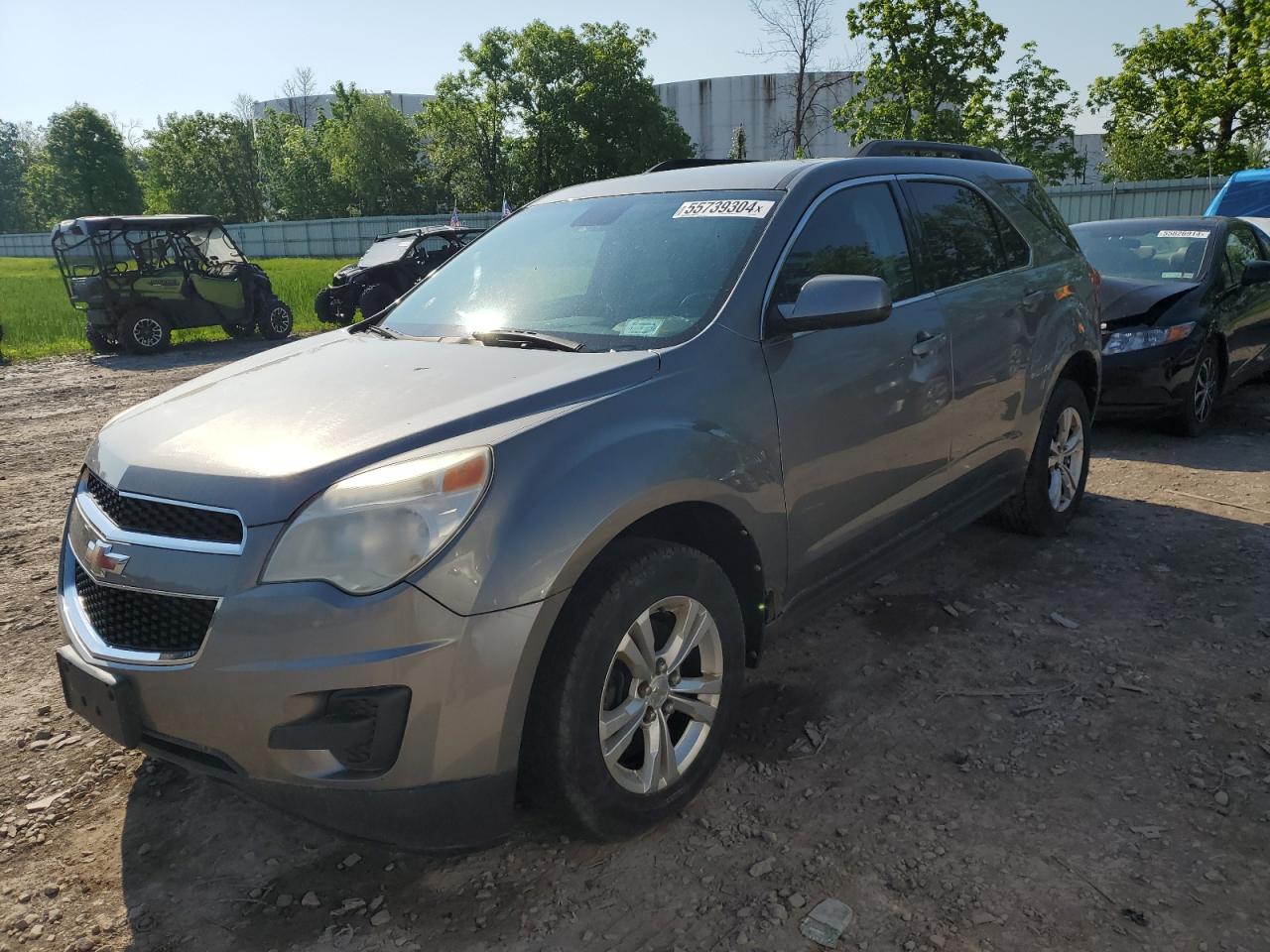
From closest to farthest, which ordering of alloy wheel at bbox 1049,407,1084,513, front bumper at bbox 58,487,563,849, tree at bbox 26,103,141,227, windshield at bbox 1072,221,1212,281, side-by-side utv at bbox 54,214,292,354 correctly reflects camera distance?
front bumper at bbox 58,487,563,849, alloy wheel at bbox 1049,407,1084,513, windshield at bbox 1072,221,1212,281, side-by-side utv at bbox 54,214,292,354, tree at bbox 26,103,141,227

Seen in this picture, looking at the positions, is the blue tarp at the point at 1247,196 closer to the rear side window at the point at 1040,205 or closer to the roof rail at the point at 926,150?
the rear side window at the point at 1040,205

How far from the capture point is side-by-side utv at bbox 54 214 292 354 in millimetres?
14578

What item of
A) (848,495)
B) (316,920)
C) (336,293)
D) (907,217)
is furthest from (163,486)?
(336,293)

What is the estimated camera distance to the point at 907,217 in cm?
376

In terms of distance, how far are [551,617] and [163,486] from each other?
0.99m

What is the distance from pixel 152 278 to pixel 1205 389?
47.3ft

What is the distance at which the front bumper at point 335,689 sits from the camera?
207 centimetres

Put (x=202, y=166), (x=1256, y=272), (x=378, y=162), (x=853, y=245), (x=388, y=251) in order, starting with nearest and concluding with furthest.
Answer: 1. (x=853, y=245)
2. (x=1256, y=272)
3. (x=388, y=251)
4. (x=378, y=162)
5. (x=202, y=166)

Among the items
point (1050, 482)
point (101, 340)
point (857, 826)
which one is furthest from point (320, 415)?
point (101, 340)

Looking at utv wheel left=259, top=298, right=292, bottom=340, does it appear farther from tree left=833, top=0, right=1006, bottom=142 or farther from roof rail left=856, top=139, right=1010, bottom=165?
tree left=833, top=0, right=1006, bottom=142

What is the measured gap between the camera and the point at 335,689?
6.82 feet

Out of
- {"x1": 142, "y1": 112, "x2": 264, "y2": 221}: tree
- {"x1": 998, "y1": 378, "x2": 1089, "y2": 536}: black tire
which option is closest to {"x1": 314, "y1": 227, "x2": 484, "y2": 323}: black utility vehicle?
{"x1": 998, "y1": 378, "x2": 1089, "y2": 536}: black tire

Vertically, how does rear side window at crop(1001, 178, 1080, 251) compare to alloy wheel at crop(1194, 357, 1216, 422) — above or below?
above

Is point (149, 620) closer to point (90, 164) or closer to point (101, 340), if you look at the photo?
point (101, 340)
